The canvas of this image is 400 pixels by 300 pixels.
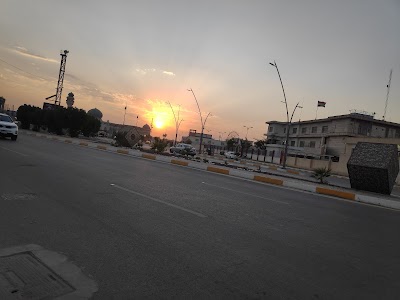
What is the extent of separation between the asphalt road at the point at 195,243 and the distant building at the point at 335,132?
51044 millimetres

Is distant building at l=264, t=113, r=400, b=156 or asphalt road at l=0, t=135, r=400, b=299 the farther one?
distant building at l=264, t=113, r=400, b=156

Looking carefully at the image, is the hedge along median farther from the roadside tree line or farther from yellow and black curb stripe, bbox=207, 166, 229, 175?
the roadside tree line

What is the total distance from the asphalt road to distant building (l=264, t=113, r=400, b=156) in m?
51.0

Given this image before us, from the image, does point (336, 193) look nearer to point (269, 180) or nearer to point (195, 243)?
point (269, 180)

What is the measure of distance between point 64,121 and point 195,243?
52294 millimetres

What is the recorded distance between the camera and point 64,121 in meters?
52.5

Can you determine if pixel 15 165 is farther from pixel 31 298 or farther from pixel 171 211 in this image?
pixel 31 298

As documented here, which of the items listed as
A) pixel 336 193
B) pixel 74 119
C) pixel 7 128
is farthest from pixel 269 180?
pixel 74 119

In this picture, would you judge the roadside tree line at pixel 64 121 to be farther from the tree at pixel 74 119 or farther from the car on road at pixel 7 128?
the car on road at pixel 7 128

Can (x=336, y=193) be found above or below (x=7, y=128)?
below

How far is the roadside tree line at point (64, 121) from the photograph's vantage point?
52094 millimetres

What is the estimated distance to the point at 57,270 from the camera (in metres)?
3.72

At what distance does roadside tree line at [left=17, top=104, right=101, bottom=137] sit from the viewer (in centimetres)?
5209

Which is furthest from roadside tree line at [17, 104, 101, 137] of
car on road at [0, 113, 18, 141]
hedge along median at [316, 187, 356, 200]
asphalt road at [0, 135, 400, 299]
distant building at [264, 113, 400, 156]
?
asphalt road at [0, 135, 400, 299]
